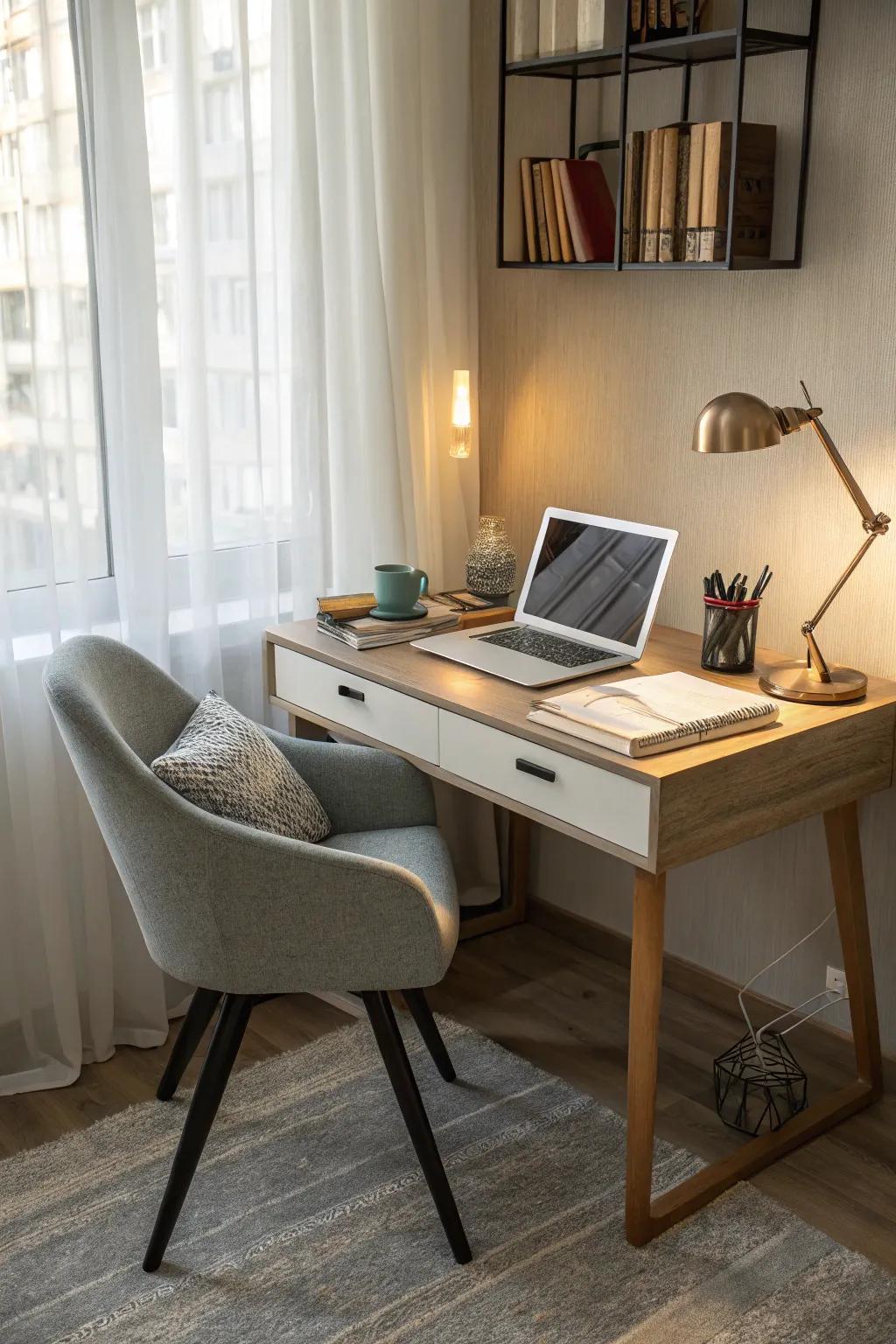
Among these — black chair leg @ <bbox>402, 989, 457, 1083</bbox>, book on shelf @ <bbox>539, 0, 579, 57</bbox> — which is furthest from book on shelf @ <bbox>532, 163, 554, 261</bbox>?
black chair leg @ <bbox>402, 989, 457, 1083</bbox>

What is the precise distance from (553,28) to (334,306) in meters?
→ 0.66

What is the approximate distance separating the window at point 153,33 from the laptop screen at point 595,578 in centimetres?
111

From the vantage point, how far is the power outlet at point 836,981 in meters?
2.47

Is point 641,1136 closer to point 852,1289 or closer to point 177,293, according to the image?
point 852,1289

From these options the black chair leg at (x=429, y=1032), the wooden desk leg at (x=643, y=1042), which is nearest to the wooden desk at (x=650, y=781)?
the wooden desk leg at (x=643, y=1042)

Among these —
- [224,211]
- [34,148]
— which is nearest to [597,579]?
[224,211]

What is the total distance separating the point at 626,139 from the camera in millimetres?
2342

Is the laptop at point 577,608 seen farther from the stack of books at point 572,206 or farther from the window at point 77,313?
the window at point 77,313

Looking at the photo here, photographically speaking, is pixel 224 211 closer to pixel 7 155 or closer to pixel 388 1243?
pixel 7 155

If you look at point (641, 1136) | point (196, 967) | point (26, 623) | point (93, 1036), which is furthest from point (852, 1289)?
point (26, 623)

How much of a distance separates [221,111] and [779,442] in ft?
4.05

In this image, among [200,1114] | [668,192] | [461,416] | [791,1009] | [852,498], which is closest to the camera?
[200,1114]

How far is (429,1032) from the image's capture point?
2.30 m

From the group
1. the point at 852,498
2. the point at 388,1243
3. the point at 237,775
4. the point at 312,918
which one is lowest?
the point at 388,1243
